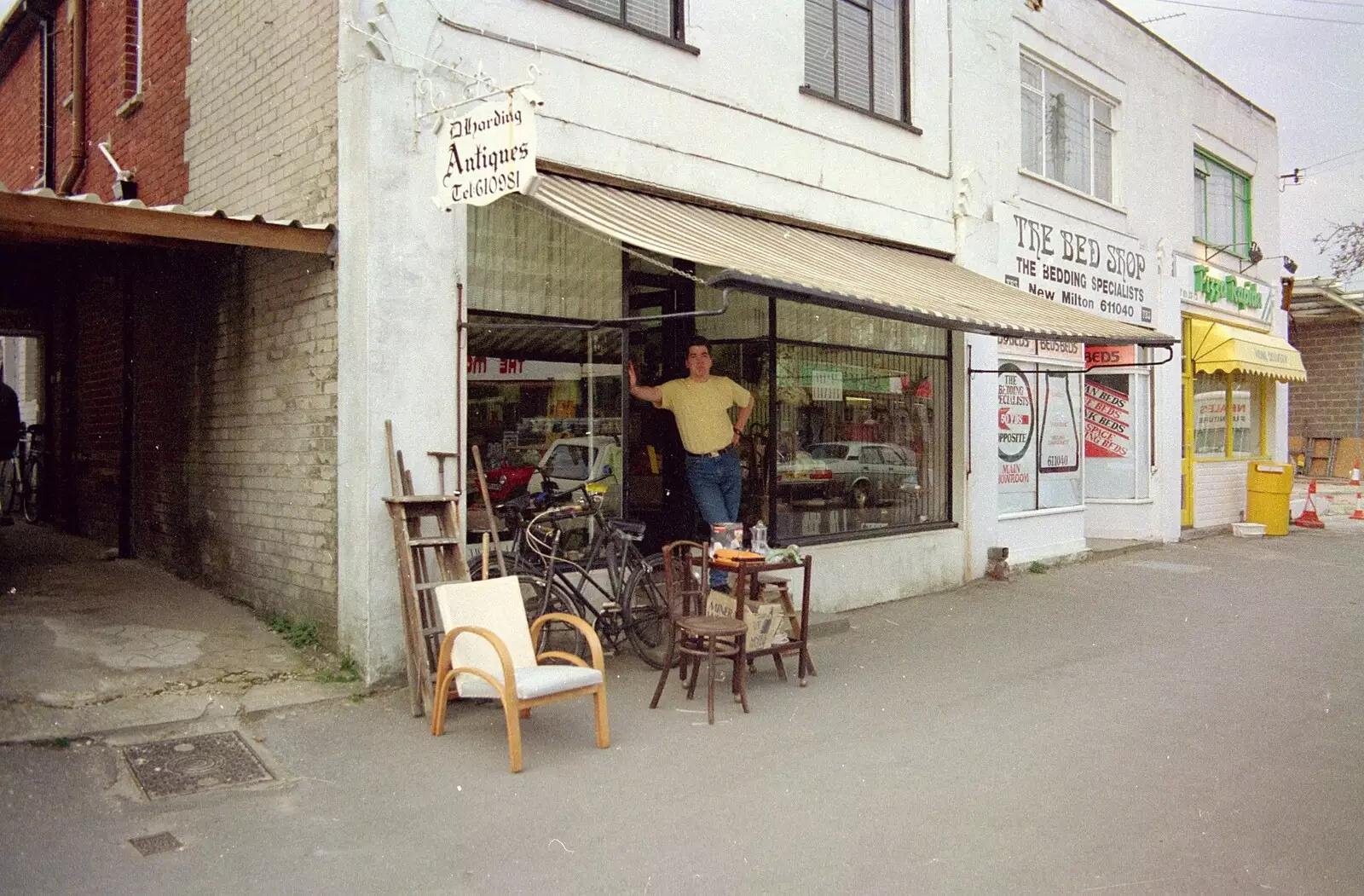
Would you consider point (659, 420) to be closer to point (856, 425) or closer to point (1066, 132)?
point (856, 425)

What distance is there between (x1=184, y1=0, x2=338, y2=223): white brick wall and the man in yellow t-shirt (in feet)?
8.96

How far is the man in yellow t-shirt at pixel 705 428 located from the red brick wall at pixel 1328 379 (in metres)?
21.1

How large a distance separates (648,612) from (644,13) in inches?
177

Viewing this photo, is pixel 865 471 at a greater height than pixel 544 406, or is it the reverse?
pixel 544 406

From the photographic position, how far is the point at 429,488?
20.7ft

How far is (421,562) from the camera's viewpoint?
601cm

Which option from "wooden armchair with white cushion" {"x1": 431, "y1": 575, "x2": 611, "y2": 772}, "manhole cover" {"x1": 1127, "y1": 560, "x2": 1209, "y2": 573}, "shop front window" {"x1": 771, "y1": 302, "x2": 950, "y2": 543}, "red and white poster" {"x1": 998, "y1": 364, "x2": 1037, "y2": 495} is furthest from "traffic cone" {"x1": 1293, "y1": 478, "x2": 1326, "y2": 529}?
"wooden armchair with white cushion" {"x1": 431, "y1": 575, "x2": 611, "y2": 772}

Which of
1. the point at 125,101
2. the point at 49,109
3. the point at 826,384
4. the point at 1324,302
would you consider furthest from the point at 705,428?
the point at 1324,302

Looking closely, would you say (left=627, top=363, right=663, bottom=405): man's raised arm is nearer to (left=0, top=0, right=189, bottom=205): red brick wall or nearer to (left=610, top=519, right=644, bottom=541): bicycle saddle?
(left=610, top=519, right=644, bottom=541): bicycle saddle

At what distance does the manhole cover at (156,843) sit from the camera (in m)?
3.91

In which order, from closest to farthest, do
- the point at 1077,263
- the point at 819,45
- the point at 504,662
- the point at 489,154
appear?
the point at 504,662 → the point at 489,154 → the point at 819,45 → the point at 1077,263

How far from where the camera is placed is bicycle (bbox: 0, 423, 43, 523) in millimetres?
11523

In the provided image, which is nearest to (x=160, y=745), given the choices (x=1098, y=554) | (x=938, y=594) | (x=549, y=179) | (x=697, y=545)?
(x=697, y=545)

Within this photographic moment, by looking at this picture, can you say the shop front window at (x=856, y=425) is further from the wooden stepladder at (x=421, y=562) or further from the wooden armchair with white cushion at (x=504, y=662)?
the wooden armchair with white cushion at (x=504, y=662)
